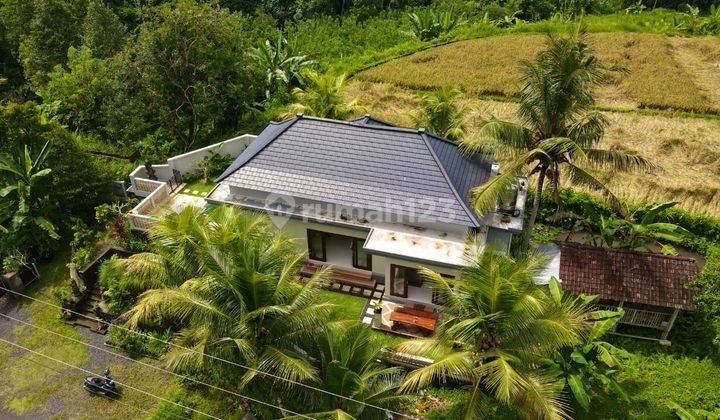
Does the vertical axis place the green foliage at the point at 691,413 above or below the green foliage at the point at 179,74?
below

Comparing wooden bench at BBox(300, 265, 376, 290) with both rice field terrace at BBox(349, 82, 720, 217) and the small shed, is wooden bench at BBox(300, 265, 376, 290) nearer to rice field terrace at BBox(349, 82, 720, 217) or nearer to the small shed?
the small shed

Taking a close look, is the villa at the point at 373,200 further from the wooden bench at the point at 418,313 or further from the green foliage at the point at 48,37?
the green foliage at the point at 48,37

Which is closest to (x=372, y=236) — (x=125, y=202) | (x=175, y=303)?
(x=175, y=303)

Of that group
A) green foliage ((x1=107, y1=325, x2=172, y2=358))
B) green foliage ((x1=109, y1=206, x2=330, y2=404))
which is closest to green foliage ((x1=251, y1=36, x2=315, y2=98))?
green foliage ((x1=107, y1=325, x2=172, y2=358))

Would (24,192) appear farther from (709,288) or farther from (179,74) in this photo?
(709,288)

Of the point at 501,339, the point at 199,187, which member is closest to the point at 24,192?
the point at 199,187

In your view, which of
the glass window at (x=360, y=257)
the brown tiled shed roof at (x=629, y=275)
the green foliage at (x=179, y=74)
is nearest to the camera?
the brown tiled shed roof at (x=629, y=275)

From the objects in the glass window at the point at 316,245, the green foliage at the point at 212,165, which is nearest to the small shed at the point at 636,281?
the glass window at the point at 316,245
